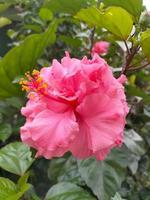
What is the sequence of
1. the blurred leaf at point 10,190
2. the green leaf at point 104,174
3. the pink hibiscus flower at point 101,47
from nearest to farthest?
the blurred leaf at point 10,190
the green leaf at point 104,174
the pink hibiscus flower at point 101,47

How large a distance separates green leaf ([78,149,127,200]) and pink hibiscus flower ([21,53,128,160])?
0.76 ft

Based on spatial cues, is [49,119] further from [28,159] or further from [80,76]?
[28,159]

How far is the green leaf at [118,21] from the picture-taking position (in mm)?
874

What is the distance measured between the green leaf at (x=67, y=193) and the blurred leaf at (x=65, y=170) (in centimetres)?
11

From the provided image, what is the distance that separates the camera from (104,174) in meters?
0.97

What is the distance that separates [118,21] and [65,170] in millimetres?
401

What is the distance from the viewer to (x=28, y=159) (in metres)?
0.99

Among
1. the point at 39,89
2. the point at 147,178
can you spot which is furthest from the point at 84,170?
the point at 147,178

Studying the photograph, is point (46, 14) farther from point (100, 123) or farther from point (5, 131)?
point (100, 123)

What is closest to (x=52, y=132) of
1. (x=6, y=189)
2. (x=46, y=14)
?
(x=6, y=189)

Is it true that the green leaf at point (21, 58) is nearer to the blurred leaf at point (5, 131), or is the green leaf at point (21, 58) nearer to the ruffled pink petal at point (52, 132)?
the blurred leaf at point (5, 131)

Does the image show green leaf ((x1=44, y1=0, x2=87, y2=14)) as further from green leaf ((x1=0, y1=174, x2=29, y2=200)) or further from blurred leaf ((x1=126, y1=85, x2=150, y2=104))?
green leaf ((x1=0, y1=174, x2=29, y2=200))

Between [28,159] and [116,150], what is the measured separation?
216 mm

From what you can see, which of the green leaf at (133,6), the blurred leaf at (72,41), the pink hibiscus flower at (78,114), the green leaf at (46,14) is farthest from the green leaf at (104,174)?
the green leaf at (46,14)
